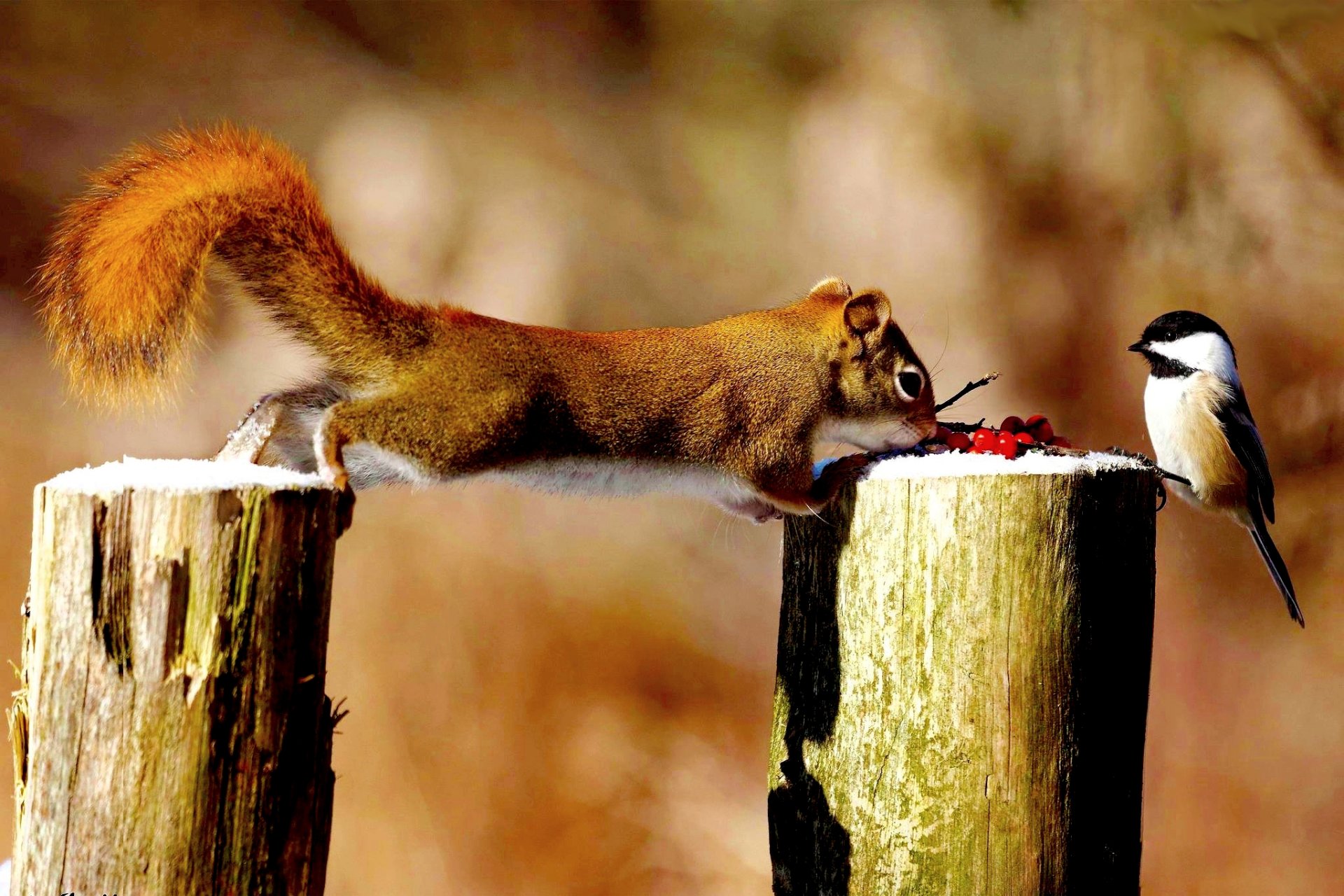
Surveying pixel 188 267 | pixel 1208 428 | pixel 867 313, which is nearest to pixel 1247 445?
pixel 1208 428

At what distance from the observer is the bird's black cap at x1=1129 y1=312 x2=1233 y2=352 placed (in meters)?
2.13

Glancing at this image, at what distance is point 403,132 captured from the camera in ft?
11.3

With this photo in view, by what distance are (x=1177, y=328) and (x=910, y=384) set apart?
70 cm

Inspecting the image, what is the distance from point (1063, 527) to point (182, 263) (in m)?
1.14

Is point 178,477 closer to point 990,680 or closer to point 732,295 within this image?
point 990,680

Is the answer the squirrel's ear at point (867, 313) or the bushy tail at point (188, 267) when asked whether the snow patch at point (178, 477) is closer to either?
the bushy tail at point (188, 267)

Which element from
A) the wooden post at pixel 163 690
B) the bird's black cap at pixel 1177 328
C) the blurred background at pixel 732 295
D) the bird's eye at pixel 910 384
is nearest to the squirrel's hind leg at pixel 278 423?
the wooden post at pixel 163 690

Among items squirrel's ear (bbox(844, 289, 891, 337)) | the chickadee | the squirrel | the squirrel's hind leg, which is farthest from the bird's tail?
the squirrel's hind leg

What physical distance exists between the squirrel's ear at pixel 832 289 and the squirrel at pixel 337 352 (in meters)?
0.38

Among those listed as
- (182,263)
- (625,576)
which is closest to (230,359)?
(625,576)

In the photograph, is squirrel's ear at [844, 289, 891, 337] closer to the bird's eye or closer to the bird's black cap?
the bird's eye

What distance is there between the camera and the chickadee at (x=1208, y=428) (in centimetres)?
205

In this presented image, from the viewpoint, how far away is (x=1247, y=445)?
2049 mm

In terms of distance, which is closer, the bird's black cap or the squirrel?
the squirrel
